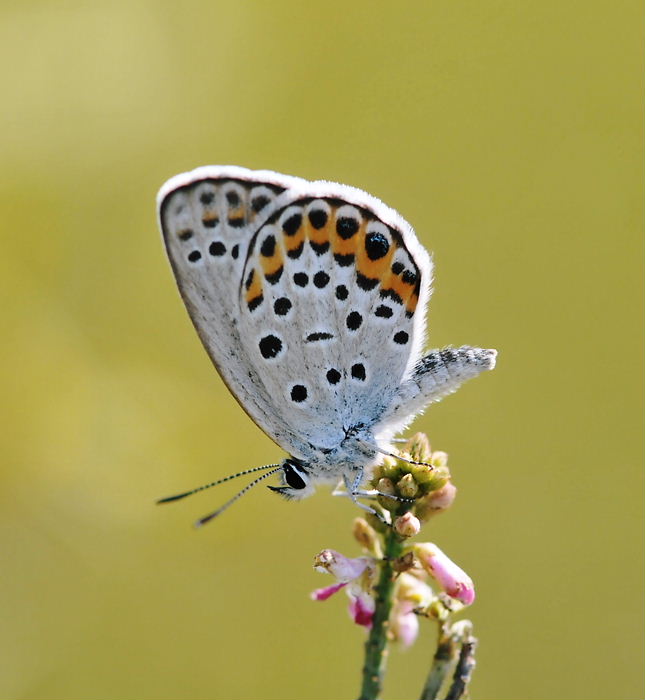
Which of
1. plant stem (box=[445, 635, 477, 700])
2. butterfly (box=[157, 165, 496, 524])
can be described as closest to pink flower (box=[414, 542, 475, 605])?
plant stem (box=[445, 635, 477, 700])

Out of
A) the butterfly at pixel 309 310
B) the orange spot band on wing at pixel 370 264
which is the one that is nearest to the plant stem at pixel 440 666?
the butterfly at pixel 309 310

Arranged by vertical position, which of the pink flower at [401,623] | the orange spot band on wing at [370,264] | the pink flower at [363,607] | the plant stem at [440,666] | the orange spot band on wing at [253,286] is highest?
the orange spot band on wing at [370,264]

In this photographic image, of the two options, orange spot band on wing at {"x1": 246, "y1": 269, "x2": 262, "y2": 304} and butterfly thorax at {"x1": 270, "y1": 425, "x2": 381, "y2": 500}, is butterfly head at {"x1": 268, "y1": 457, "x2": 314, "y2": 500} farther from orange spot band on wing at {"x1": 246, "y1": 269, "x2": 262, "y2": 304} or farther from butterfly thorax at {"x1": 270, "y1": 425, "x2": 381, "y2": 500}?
orange spot band on wing at {"x1": 246, "y1": 269, "x2": 262, "y2": 304}

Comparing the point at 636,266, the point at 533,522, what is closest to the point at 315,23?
the point at 636,266

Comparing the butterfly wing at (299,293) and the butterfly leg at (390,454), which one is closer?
the butterfly leg at (390,454)

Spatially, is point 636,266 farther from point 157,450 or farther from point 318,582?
point 157,450

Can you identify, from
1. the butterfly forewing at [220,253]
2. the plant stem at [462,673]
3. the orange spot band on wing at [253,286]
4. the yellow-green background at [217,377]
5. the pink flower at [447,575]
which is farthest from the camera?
the yellow-green background at [217,377]

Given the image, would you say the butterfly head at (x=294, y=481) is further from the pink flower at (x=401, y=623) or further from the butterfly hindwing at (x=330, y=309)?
the pink flower at (x=401, y=623)

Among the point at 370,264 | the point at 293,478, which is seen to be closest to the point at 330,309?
the point at 370,264
